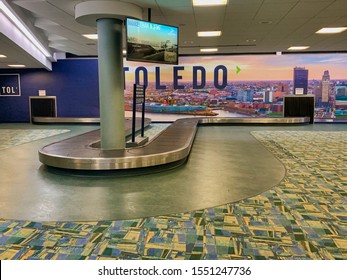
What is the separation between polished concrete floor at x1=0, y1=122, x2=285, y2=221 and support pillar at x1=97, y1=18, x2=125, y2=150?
162 centimetres

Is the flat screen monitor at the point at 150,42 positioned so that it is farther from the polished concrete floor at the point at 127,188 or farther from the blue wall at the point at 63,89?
the blue wall at the point at 63,89

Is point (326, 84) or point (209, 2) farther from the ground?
point (209, 2)

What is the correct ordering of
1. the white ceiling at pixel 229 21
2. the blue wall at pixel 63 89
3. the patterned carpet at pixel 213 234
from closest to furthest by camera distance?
the patterned carpet at pixel 213 234 → the white ceiling at pixel 229 21 → the blue wall at pixel 63 89

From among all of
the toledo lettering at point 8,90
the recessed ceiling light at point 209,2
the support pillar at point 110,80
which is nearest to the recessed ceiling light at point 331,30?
the recessed ceiling light at point 209,2

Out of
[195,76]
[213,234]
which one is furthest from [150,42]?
[195,76]

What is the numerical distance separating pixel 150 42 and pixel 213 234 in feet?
17.0

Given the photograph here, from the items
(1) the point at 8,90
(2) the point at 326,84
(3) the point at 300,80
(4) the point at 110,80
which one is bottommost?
(1) the point at 8,90

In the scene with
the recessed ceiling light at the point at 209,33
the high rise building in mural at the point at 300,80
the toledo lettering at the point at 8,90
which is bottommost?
the toledo lettering at the point at 8,90

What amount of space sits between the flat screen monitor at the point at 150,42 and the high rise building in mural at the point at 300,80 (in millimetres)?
11421

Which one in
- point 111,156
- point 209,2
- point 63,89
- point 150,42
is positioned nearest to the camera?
point 111,156

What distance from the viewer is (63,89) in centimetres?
1792

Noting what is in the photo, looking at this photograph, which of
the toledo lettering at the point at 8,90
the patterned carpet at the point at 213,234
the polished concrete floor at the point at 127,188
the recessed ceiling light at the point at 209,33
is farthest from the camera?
the toledo lettering at the point at 8,90

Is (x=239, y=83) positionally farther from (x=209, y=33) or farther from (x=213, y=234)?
(x=213, y=234)

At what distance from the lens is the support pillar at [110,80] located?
6711 millimetres
